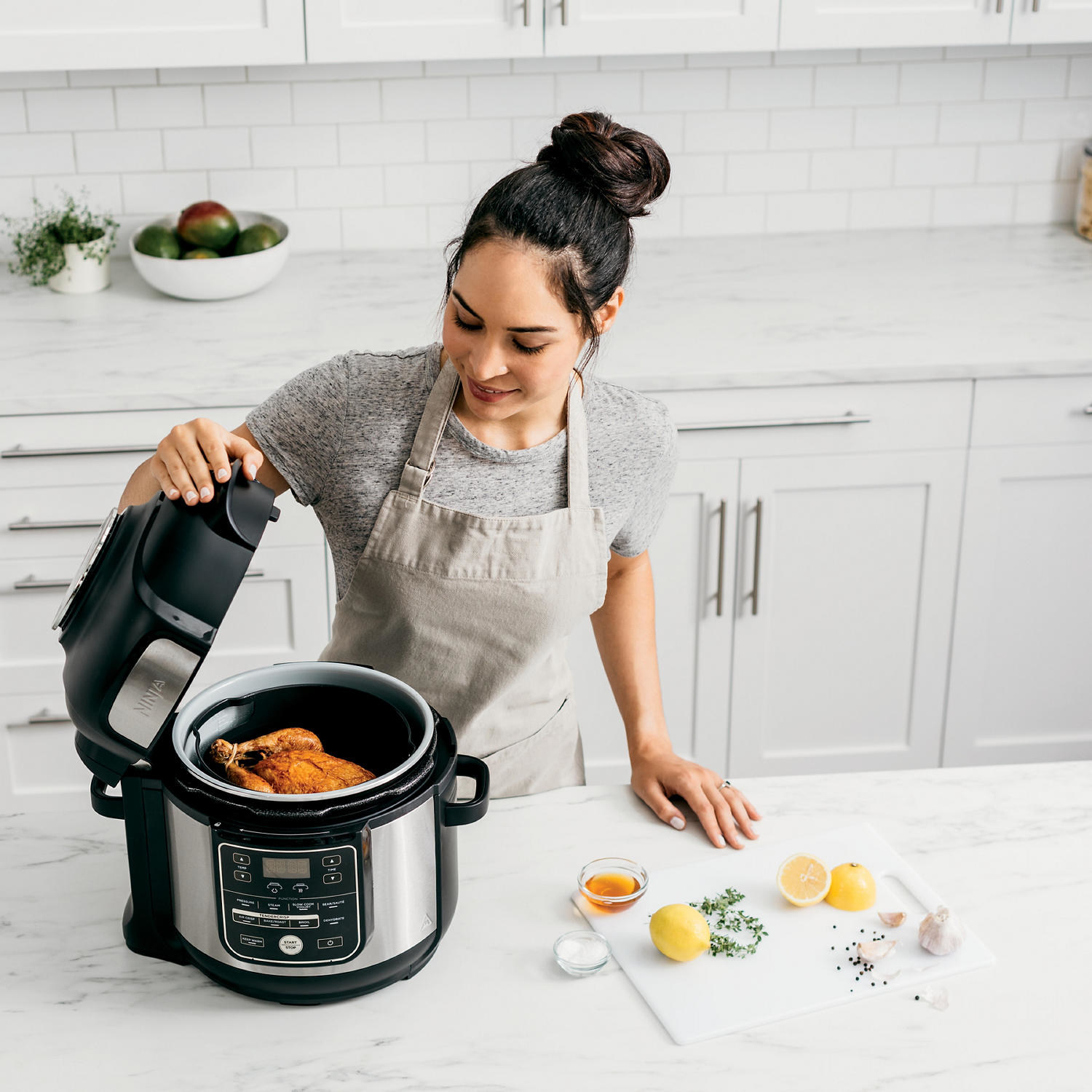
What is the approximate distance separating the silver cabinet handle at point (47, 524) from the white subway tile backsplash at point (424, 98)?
1.14 metres

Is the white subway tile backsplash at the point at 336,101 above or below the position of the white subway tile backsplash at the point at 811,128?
above

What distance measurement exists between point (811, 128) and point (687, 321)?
727 millimetres

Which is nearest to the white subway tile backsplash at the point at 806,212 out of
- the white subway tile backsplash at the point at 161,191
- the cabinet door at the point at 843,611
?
the cabinet door at the point at 843,611

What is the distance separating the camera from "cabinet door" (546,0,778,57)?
2471 mm

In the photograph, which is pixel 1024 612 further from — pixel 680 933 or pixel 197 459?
pixel 197 459

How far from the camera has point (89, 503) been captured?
2.32 meters

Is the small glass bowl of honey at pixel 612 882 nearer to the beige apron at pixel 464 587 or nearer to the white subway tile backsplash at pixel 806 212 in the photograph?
the beige apron at pixel 464 587

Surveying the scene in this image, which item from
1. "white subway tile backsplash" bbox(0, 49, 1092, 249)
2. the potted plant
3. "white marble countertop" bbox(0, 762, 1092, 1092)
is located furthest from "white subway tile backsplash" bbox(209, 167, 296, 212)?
"white marble countertop" bbox(0, 762, 1092, 1092)

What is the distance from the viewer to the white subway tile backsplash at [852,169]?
9.81 feet

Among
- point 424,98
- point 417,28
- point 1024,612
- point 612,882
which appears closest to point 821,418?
point 1024,612

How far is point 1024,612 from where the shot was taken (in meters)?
2.67

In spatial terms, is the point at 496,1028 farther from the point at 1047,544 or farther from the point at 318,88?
the point at 318,88

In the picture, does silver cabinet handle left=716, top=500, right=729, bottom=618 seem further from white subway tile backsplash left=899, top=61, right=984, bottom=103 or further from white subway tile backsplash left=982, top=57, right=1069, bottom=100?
white subway tile backsplash left=982, top=57, right=1069, bottom=100

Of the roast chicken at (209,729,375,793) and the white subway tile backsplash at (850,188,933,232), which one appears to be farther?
the white subway tile backsplash at (850,188,933,232)
